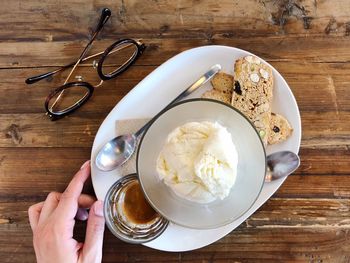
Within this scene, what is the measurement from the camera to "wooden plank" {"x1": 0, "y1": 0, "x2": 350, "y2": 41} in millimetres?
1265

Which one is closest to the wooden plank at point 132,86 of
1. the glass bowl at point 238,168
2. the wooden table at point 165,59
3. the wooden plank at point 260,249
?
the wooden table at point 165,59

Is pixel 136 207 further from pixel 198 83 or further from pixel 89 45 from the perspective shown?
pixel 89 45

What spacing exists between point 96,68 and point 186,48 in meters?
0.27

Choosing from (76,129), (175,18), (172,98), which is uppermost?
(175,18)

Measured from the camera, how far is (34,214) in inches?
46.5

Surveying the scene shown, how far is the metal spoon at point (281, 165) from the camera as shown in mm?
1138

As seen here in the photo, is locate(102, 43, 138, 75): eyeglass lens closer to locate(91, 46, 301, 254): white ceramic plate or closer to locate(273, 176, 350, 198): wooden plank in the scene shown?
locate(91, 46, 301, 254): white ceramic plate

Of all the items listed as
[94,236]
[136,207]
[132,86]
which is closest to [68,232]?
[94,236]

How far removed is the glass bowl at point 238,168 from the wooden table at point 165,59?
180 millimetres

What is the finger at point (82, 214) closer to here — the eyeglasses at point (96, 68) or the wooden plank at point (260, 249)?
the wooden plank at point (260, 249)

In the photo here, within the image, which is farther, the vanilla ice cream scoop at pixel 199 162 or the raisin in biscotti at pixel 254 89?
the raisin in biscotti at pixel 254 89

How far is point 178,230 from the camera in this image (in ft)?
3.81

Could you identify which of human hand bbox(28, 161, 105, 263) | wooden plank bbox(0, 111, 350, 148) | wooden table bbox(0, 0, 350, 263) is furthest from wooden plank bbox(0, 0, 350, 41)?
human hand bbox(28, 161, 105, 263)

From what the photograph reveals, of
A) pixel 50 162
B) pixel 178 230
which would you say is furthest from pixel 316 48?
pixel 50 162
